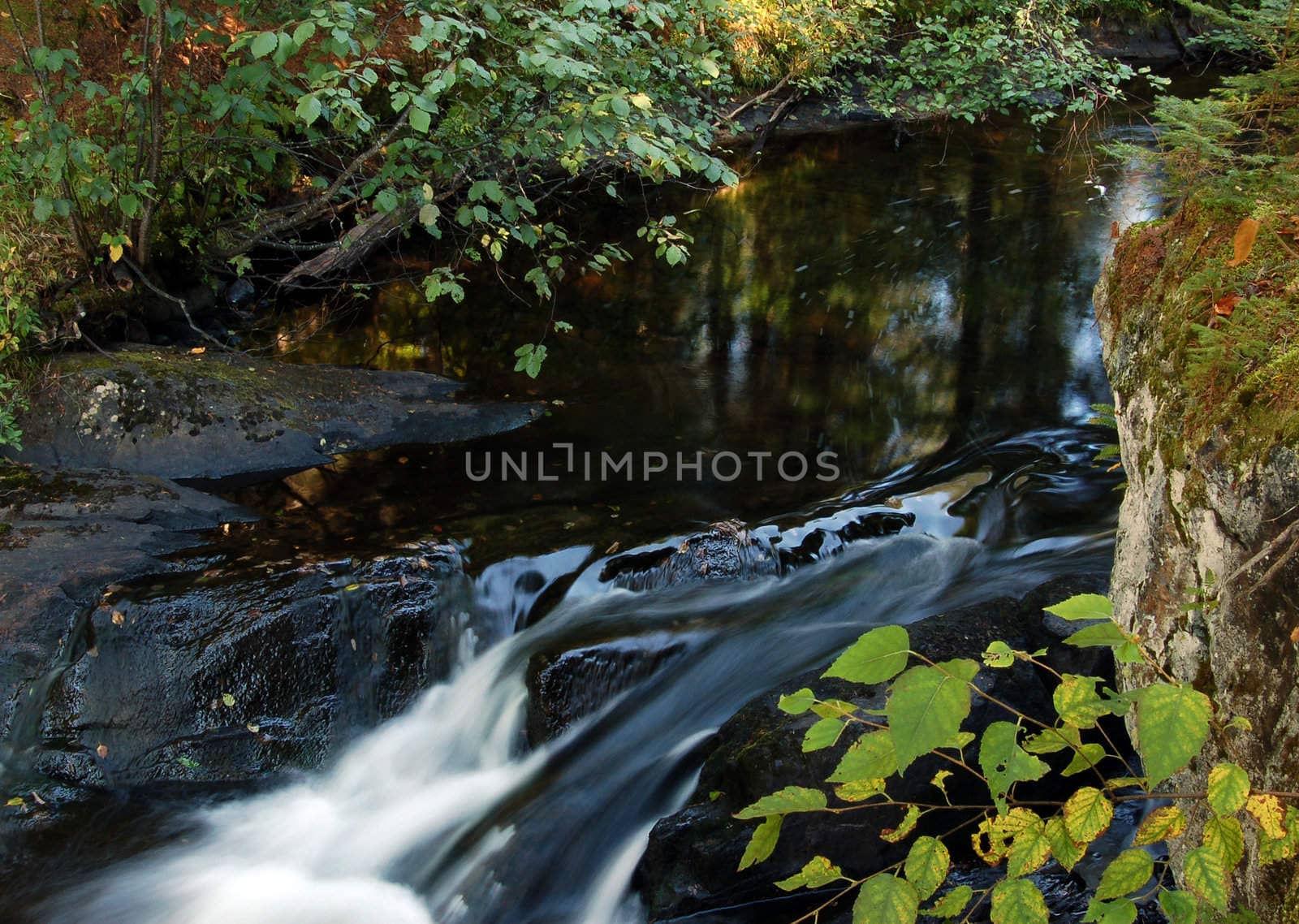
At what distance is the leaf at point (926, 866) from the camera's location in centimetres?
194

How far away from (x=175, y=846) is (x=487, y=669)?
142 centimetres

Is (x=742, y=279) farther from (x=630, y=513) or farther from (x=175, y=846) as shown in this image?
(x=175, y=846)

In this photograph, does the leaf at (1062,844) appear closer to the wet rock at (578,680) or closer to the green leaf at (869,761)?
the green leaf at (869,761)

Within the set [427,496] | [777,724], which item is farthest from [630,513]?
[777,724]

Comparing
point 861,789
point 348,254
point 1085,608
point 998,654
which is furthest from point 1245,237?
point 348,254

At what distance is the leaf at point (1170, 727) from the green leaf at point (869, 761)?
18.1 inches

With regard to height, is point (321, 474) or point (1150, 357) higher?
point (1150, 357)

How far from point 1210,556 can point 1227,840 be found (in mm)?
907

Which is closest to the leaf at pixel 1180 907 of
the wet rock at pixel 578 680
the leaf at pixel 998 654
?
the leaf at pixel 998 654

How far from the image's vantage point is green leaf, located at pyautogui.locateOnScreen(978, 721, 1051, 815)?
1816 mm

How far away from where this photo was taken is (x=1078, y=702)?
1954mm

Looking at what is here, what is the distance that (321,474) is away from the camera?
600 cm

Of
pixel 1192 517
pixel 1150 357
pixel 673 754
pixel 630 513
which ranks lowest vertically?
pixel 673 754

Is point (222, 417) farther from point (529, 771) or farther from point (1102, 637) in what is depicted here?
point (1102, 637)
